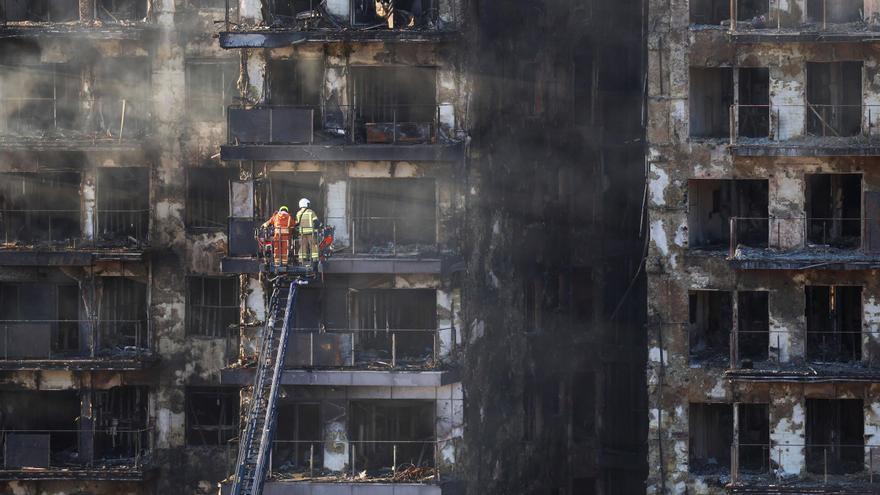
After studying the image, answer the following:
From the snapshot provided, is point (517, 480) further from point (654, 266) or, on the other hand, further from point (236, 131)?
point (236, 131)

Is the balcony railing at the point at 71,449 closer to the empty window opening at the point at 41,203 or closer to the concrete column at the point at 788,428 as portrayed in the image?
the empty window opening at the point at 41,203

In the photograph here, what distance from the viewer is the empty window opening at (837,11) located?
65.1 meters

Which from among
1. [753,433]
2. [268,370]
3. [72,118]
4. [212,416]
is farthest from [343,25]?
[753,433]

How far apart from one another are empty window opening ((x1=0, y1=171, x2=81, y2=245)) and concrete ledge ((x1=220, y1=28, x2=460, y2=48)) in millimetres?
9404

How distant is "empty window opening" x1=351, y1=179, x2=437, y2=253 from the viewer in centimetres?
6469

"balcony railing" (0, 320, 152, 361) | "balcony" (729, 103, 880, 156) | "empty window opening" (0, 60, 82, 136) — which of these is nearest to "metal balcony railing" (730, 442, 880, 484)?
"balcony" (729, 103, 880, 156)

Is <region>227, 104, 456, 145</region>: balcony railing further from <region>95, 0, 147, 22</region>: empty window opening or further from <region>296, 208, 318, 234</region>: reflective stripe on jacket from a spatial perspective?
<region>95, 0, 147, 22</region>: empty window opening

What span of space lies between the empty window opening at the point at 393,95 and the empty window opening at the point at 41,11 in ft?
36.2

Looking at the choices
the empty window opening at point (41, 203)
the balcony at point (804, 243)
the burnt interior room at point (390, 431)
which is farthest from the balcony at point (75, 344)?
the balcony at point (804, 243)

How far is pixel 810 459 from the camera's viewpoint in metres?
65.4

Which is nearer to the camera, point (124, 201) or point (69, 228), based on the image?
point (124, 201)

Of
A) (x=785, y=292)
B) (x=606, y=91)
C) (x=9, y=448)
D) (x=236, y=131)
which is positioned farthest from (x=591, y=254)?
(x=9, y=448)

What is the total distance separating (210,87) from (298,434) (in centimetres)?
1261

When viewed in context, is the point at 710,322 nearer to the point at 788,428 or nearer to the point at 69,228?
the point at 788,428
